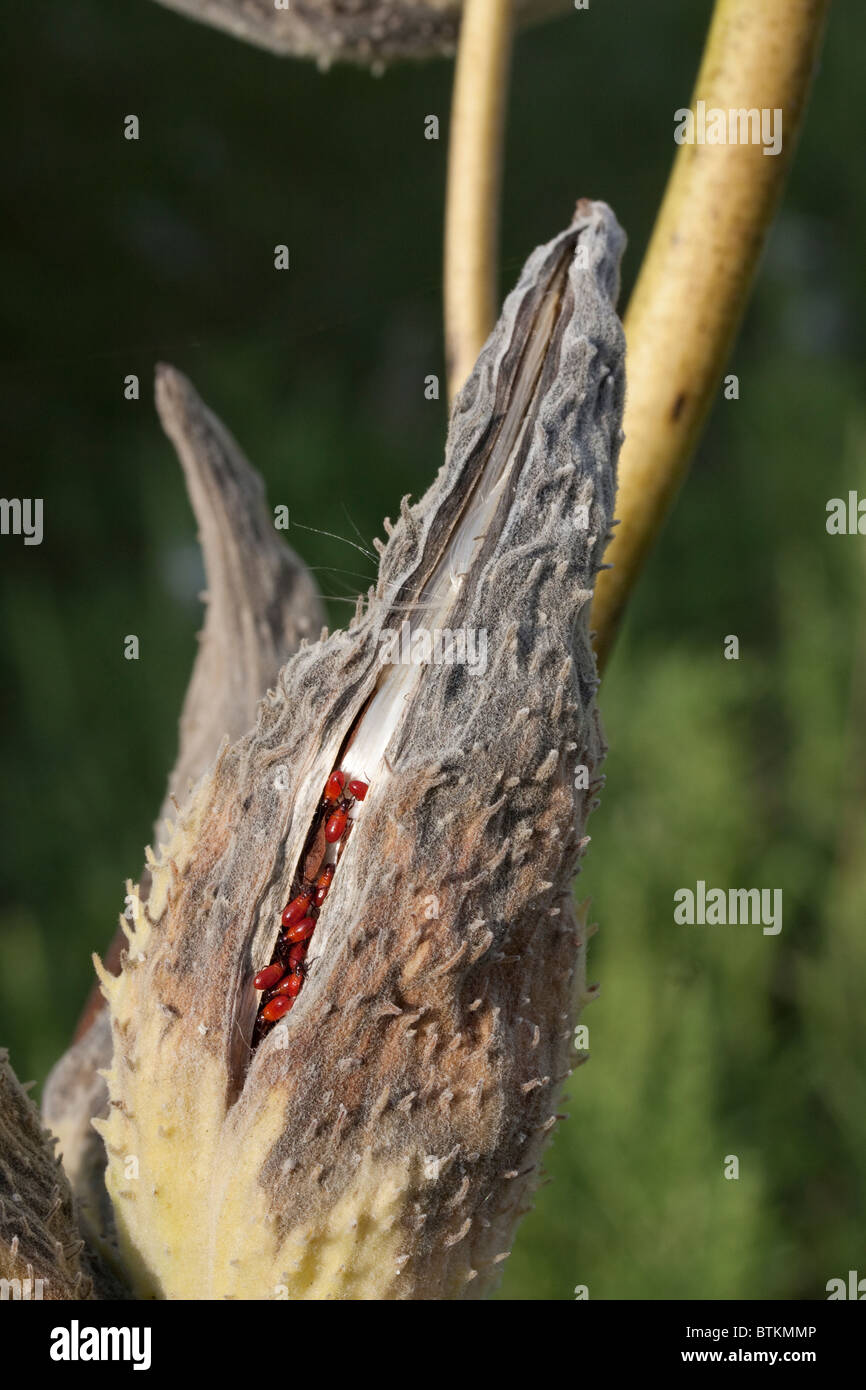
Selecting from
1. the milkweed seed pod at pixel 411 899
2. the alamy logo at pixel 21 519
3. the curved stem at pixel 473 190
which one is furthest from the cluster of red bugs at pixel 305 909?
the alamy logo at pixel 21 519

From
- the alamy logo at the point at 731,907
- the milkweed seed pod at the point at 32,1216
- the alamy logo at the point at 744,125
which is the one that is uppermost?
the alamy logo at the point at 744,125

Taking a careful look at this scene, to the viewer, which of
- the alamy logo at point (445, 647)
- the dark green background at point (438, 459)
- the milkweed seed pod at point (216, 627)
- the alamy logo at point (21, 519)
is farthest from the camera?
the alamy logo at point (21, 519)

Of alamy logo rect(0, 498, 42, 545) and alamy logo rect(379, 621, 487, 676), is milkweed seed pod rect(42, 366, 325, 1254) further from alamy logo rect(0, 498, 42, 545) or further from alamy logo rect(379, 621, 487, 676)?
alamy logo rect(0, 498, 42, 545)

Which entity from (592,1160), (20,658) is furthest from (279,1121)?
(20,658)

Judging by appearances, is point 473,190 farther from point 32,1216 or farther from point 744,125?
point 32,1216

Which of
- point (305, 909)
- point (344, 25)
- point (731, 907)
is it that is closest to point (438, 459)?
point (731, 907)

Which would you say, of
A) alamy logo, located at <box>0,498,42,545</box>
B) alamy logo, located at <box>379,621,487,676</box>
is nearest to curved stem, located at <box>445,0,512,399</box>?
alamy logo, located at <box>379,621,487,676</box>

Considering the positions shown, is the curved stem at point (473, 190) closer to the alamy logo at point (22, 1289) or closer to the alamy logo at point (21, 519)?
the alamy logo at point (22, 1289)
